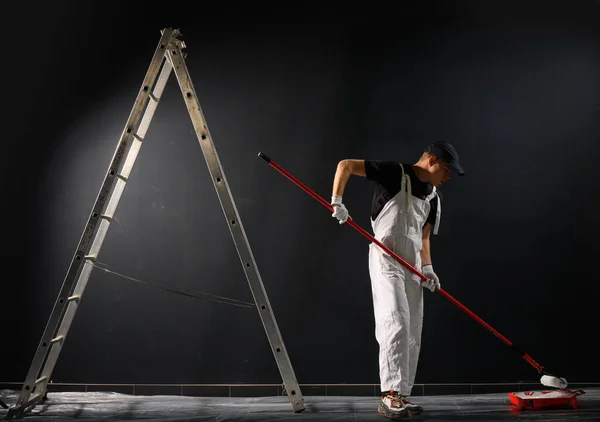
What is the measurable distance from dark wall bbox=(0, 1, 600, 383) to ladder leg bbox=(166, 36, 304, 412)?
20.5 inches

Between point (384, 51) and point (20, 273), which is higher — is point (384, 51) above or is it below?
above

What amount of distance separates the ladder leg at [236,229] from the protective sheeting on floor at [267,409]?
0.20m

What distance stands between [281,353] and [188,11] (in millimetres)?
2073

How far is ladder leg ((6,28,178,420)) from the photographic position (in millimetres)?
3064

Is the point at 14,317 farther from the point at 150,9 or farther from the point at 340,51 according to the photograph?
the point at 340,51

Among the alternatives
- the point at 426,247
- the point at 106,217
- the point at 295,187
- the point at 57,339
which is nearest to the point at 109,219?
the point at 106,217

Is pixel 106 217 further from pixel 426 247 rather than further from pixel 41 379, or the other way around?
pixel 426 247

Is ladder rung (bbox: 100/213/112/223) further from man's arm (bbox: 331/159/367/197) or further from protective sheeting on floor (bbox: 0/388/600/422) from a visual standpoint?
man's arm (bbox: 331/159/367/197)

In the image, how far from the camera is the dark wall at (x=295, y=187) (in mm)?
3645

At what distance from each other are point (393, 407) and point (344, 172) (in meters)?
1.15

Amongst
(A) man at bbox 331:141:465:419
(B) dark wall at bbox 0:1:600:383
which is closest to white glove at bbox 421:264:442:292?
(A) man at bbox 331:141:465:419

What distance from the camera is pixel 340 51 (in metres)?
3.71

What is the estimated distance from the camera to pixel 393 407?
118 inches

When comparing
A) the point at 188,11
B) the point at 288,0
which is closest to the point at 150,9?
the point at 188,11
